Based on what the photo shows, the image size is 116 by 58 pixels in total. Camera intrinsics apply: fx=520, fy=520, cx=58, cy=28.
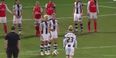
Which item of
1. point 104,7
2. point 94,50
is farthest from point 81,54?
point 104,7

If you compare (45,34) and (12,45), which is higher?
(45,34)

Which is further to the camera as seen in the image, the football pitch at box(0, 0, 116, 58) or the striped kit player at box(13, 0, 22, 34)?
the striped kit player at box(13, 0, 22, 34)

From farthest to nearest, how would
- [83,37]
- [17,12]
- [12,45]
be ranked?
[17,12] < [83,37] < [12,45]

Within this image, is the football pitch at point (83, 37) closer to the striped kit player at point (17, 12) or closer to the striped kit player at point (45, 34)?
the striped kit player at point (45, 34)

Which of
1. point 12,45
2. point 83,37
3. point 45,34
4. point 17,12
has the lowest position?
point 83,37

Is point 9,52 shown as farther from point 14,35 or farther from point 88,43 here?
point 88,43

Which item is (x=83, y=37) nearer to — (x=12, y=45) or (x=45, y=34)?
(x=45, y=34)

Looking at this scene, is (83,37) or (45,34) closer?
(45,34)

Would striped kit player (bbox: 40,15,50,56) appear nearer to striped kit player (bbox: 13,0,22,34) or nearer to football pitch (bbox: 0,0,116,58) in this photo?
football pitch (bbox: 0,0,116,58)

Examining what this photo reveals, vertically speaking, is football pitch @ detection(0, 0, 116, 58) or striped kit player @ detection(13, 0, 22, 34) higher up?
striped kit player @ detection(13, 0, 22, 34)

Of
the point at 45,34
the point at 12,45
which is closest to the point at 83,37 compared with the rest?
the point at 45,34

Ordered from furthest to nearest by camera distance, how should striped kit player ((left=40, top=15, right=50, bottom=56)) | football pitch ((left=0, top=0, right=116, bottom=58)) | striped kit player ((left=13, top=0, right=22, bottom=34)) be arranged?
striped kit player ((left=13, top=0, right=22, bottom=34)), football pitch ((left=0, top=0, right=116, bottom=58)), striped kit player ((left=40, top=15, right=50, bottom=56))

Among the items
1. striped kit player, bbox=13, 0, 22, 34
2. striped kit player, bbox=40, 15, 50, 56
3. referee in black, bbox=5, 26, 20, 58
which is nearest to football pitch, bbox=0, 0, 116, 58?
striped kit player, bbox=40, 15, 50, 56

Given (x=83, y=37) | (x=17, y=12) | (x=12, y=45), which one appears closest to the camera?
(x=12, y=45)
